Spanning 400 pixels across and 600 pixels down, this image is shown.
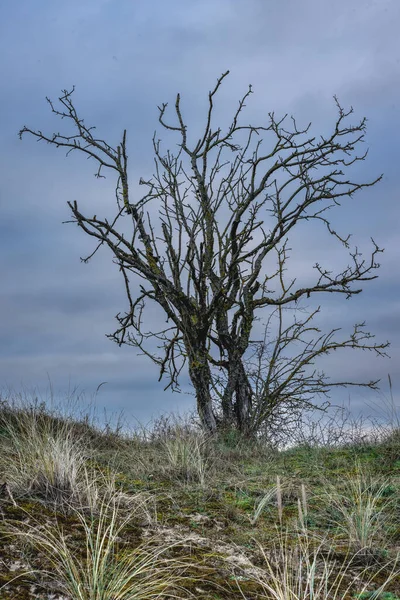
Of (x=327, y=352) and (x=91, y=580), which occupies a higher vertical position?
(x=327, y=352)

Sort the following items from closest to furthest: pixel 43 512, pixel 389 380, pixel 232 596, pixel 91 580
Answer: pixel 91 580
pixel 232 596
pixel 43 512
pixel 389 380

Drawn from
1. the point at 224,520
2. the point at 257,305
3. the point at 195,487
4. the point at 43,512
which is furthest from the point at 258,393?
the point at 43,512

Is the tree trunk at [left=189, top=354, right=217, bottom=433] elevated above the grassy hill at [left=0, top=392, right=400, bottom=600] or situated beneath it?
elevated above

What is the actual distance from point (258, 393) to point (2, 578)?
7618mm

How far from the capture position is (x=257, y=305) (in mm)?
10688

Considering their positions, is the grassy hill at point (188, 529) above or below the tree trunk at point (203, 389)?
below

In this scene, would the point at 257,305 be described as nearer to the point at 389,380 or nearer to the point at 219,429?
the point at 219,429

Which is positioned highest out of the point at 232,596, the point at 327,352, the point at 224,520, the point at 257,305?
the point at 257,305

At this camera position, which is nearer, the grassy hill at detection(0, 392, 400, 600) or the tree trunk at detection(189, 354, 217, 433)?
the grassy hill at detection(0, 392, 400, 600)

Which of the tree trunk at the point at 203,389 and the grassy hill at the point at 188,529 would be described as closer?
the grassy hill at the point at 188,529

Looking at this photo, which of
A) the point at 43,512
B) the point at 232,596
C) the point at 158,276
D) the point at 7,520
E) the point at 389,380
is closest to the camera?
the point at 232,596

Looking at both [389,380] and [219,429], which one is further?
[219,429]

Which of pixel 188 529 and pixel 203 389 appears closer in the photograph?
pixel 188 529

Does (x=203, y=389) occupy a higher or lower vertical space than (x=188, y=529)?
higher
